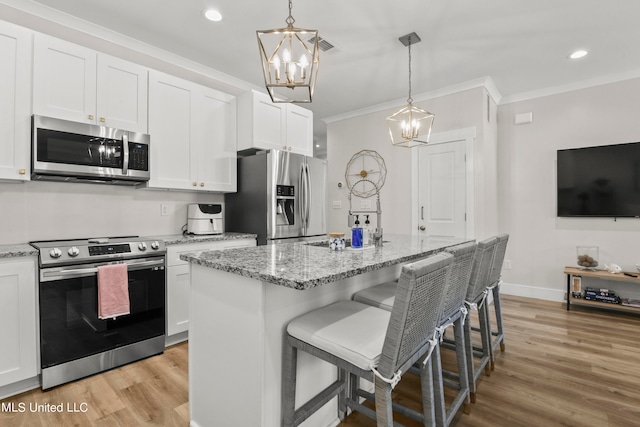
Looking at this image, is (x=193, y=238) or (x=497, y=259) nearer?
(x=497, y=259)

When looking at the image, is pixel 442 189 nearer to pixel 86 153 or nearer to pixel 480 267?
pixel 480 267

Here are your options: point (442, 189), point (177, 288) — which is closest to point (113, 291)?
point (177, 288)

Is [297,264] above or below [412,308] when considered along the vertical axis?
above

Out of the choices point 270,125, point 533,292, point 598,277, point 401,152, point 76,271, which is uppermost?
point 270,125

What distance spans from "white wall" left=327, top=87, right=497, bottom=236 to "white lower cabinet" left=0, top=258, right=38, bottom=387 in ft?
13.1

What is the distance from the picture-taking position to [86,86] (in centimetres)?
248

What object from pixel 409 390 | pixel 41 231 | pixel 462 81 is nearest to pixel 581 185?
pixel 462 81

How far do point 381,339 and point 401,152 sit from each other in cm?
378

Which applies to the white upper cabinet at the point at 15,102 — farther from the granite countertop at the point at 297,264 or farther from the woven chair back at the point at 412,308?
the woven chair back at the point at 412,308

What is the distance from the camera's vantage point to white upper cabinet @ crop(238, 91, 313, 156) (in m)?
3.47

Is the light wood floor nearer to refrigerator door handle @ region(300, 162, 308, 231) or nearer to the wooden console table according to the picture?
the wooden console table

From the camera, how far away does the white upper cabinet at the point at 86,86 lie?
7.50 feet

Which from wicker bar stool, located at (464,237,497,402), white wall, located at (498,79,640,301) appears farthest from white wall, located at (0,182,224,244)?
white wall, located at (498,79,640,301)
